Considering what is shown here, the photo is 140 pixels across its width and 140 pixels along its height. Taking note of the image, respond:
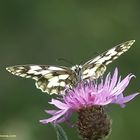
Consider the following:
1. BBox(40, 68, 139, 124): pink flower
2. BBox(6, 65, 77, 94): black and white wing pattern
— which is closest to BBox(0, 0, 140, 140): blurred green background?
BBox(6, 65, 77, 94): black and white wing pattern

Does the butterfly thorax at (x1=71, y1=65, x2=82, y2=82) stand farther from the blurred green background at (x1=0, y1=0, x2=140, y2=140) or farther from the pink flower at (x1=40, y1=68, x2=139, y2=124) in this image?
the blurred green background at (x1=0, y1=0, x2=140, y2=140)

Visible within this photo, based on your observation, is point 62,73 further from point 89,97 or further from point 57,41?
point 57,41

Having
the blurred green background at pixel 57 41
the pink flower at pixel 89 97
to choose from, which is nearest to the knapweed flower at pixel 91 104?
the pink flower at pixel 89 97

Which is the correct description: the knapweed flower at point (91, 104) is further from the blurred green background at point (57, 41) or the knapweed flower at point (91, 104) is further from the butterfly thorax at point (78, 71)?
the blurred green background at point (57, 41)

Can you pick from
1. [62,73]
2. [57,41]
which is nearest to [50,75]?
[62,73]

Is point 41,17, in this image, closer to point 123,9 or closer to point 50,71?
point 123,9

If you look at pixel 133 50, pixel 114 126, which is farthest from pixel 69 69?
pixel 133 50
